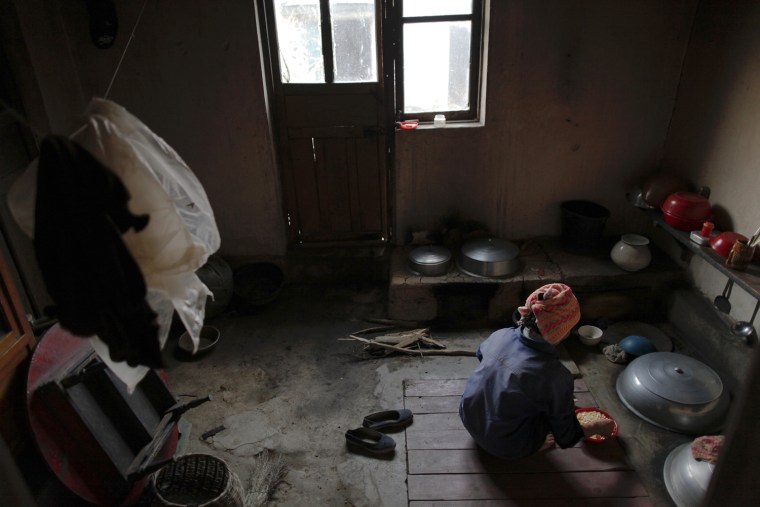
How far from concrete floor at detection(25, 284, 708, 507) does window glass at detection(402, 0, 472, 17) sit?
2716mm

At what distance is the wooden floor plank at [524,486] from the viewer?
3.06 meters

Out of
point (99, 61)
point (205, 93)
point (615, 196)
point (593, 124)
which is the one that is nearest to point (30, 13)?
point (99, 61)

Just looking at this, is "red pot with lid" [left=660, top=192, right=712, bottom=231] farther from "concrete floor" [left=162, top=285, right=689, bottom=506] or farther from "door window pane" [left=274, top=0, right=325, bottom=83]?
"door window pane" [left=274, top=0, right=325, bottom=83]

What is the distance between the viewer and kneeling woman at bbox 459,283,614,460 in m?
2.82

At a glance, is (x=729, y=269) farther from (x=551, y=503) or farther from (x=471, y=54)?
(x=471, y=54)

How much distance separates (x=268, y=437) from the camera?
142 inches

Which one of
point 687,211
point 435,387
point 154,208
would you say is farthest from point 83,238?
point 687,211

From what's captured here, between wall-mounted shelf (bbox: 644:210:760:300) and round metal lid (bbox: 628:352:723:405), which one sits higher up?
wall-mounted shelf (bbox: 644:210:760:300)

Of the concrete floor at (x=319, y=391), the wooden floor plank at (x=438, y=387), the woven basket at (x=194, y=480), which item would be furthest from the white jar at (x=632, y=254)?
the woven basket at (x=194, y=480)

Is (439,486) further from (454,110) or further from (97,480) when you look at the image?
(454,110)

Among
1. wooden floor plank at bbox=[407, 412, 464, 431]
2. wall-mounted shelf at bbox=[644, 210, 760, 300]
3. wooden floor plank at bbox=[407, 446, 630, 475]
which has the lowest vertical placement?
wooden floor plank at bbox=[407, 446, 630, 475]

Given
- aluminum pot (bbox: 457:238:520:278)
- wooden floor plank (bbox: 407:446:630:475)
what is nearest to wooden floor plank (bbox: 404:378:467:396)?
wooden floor plank (bbox: 407:446:630:475)

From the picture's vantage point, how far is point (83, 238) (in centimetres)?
139

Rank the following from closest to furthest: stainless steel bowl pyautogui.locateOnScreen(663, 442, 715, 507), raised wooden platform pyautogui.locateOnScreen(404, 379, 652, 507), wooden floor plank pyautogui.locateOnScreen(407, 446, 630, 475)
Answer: stainless steel bowl pyautogui.locateOnScreen(663, 442, 715, 507)
raised wooden platform pyautogui.locateOnScreen(404, 379, 652, 507)
wooden floor plank pyautogui.locateOnScreen(407, 446, 630, 475)
